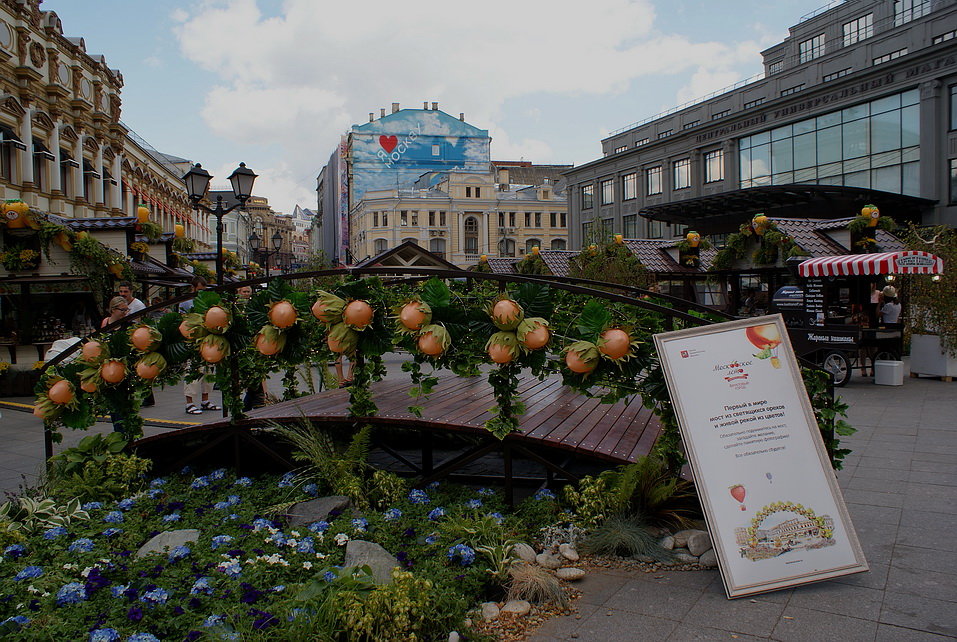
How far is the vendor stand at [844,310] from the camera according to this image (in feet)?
39.0

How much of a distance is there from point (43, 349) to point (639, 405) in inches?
476

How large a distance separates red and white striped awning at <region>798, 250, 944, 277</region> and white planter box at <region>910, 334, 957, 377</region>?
54.1 inches

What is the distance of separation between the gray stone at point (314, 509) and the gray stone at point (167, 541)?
607 mm

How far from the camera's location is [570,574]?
372 centimetres

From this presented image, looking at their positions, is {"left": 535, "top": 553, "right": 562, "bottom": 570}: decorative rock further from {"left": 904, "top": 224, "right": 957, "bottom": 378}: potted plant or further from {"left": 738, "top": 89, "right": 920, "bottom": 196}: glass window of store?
{"left": 738, "top": 89, "right": 920, "bottom": 196}: glass window of store

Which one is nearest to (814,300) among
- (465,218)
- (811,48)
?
(811,48)

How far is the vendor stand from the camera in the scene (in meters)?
11.9

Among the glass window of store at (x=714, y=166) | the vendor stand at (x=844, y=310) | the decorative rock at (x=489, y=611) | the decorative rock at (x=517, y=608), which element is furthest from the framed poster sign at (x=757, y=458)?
the glass window of store at (x=714, y=166)

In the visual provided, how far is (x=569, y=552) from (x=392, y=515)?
46.3 inches

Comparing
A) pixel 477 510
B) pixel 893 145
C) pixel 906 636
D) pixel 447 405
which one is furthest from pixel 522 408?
pixel 893 145

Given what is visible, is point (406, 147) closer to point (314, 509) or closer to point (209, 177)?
point (209, 177)

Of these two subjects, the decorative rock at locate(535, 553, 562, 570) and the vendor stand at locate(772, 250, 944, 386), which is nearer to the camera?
the decorative rock at locate(535, 553, 562, 570)

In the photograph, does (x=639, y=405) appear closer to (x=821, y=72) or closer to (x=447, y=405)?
(x=447, y=405)

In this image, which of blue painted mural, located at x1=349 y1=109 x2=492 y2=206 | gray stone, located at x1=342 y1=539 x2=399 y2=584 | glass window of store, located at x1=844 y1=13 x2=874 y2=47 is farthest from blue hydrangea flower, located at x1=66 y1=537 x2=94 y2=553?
blue painted mural, located at x1=349 y1=109 x2=492 y2=206
